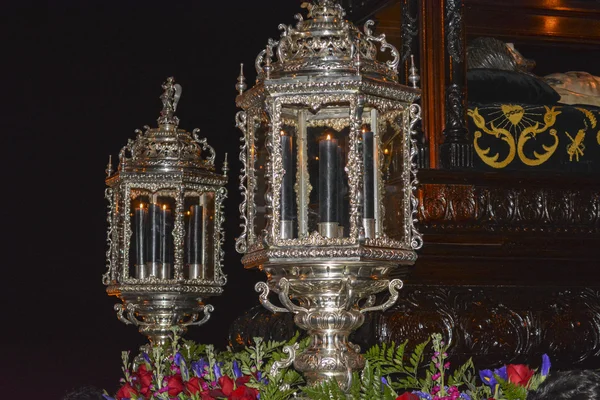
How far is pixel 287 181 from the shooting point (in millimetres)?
2682

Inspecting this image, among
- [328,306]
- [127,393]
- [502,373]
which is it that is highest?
[328,306]

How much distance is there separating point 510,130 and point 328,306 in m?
1.39

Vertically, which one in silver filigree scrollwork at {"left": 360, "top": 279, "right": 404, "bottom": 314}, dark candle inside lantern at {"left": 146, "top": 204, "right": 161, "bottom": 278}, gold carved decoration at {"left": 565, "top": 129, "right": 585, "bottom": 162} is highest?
gold carved decoration at {"left": 565, "top": 129, "right": 585, "bottom": 162}

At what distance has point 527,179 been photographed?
3697 millimetres

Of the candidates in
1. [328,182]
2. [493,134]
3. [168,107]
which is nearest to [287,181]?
[328,182]

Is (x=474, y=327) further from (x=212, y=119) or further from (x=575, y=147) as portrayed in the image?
(x=212, y=119)

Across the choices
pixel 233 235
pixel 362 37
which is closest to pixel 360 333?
pixel 362 37

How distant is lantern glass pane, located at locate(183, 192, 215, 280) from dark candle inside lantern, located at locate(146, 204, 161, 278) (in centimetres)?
11

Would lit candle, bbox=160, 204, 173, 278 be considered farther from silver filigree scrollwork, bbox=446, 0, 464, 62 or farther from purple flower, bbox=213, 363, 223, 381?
purple flower, bbox=213, 363, 223, 381

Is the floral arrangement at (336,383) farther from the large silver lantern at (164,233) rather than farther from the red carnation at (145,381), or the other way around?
the large silver lantern at (164,233)

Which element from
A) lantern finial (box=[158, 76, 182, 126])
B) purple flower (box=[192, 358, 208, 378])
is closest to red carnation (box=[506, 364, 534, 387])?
purple flower (box=[192, 358, 208, 378])

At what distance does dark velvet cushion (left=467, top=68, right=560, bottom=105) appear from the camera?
→ 3871mm

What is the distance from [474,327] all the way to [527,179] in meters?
0.58

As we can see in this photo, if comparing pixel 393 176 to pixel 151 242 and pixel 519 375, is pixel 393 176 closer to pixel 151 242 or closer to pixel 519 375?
pixel 519 375
